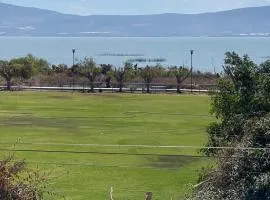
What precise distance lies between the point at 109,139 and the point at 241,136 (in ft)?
42.9

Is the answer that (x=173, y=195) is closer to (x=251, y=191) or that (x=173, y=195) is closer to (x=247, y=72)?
(x=247, y=72)

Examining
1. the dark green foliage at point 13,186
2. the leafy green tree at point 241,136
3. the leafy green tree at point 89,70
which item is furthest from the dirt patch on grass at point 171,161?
the leafy green tree at point 89,70

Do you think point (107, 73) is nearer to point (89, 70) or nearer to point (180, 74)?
point (89, 70)

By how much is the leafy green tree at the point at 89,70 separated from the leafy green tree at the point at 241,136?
43289 millimetres

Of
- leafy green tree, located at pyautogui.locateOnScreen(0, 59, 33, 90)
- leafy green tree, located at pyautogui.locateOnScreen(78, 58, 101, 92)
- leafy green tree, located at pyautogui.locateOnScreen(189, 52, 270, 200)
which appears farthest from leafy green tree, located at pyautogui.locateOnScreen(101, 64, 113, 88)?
leafy green tree, located at pyautogui.locateOnScreen(189, 52, 270, 200)

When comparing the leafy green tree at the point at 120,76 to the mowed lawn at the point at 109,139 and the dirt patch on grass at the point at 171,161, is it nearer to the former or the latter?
the mowed lawn at the point at 109,139

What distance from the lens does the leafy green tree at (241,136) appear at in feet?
41.5

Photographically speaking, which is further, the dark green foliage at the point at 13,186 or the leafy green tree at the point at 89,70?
the leafy green tree at the point at 89,70

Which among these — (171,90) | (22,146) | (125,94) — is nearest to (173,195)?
(22,146)

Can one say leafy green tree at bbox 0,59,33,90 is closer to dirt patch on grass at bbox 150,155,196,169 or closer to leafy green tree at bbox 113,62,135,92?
leafy green tree at bbox 113,62,135,92

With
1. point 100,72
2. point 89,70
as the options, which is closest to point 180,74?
point 100,72

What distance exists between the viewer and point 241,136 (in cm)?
1518

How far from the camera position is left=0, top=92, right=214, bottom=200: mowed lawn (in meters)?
19.5

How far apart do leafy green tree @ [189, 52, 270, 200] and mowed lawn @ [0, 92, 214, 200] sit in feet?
7.79
